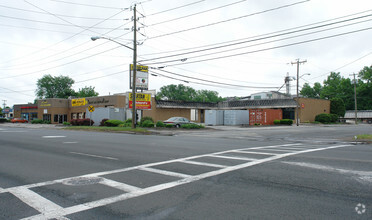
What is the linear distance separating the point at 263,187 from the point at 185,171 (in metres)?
2.23

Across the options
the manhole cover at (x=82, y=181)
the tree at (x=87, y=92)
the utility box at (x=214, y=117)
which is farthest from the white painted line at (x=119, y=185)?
the tree at (x=87, y=92)

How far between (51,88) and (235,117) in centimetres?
7855

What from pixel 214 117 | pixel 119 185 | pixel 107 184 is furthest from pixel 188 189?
pixel 214 117

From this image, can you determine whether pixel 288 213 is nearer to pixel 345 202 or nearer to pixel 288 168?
pixel 345 202

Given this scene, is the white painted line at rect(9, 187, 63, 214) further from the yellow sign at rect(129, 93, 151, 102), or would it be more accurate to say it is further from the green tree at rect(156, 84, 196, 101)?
the green tree at rect(156, 84, 196, 101)

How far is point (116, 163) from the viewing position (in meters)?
8.36

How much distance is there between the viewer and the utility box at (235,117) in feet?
135

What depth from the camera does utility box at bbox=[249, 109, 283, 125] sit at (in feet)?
132

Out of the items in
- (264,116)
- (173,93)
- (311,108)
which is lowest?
(264,116)

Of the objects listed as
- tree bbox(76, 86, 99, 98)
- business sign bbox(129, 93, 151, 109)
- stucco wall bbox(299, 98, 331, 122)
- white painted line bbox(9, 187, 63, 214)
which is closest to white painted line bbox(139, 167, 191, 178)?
white painted line bbox(9, 187, 63, 214)

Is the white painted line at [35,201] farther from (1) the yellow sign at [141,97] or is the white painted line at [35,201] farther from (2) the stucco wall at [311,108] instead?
(2) the stucco wall at [311,108]

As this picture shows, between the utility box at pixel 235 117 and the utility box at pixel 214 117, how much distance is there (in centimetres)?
81

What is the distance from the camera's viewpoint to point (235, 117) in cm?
4097

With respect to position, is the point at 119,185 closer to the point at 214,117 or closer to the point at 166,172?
the point at 166,172
